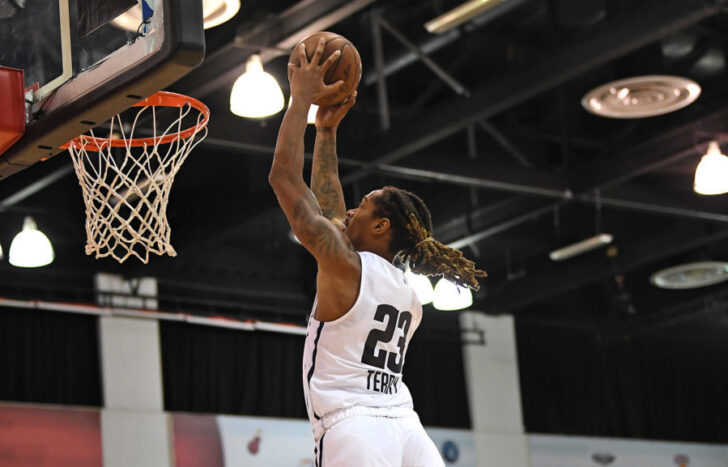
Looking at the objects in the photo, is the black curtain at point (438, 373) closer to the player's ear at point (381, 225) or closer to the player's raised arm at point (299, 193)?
the player's ear at point (381, 225)

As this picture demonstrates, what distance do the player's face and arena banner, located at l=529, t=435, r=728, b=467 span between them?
1206 cm

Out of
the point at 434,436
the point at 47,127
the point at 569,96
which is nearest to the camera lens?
the point at 47,127

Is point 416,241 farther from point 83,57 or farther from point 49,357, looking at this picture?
point 49,357

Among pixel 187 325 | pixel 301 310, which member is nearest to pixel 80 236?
pixel 187 325

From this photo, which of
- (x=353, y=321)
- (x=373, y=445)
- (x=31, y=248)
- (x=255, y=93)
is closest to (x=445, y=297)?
(x=31, y=248)

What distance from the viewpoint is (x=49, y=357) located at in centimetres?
1250

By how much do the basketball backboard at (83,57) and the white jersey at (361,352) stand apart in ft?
3.39

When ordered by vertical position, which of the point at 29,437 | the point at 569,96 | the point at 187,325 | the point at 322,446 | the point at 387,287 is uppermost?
the point at 569,96

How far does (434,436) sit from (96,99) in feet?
36.2

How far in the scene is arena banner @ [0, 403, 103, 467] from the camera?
1183 cm

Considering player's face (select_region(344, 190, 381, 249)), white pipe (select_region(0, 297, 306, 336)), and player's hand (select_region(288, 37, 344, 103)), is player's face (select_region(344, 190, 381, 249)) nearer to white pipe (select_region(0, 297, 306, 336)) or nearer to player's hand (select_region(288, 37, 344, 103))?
player's hand (select_region(288, 37, 344, 103))

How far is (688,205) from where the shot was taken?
11883mm

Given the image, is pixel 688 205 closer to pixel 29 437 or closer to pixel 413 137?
Result: pixel 413 137

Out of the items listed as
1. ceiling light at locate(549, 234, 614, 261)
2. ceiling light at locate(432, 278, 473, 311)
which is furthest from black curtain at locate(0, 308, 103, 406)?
ceiling light at locate(549, 234, 614, 261)
